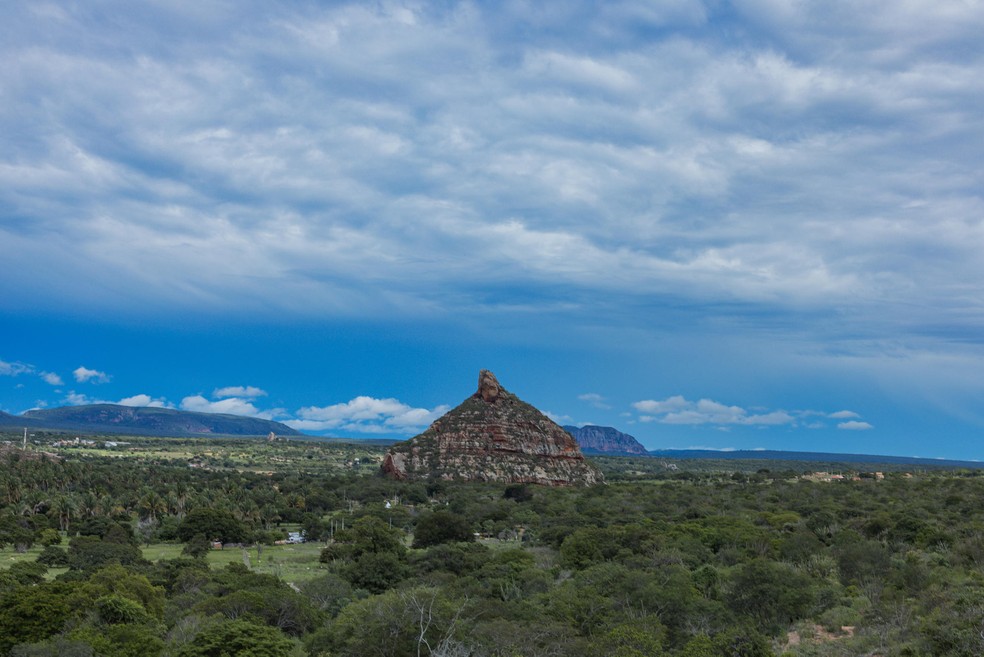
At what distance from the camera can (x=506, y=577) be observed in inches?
1710

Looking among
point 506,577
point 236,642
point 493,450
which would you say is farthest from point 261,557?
point 493,450

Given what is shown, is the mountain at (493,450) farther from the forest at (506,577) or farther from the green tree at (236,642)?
the green tree at (236,642)

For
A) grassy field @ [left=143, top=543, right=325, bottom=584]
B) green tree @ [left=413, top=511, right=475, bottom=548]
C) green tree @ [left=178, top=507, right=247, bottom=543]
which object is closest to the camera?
grassy field @ [left=143, top=543, right=325, bottom=584]

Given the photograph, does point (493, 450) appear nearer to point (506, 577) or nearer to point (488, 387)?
point (488, 387)

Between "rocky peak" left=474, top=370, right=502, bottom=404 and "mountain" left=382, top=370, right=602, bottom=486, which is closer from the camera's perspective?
"mountain" left=382, top=370, right=602, bottom=486

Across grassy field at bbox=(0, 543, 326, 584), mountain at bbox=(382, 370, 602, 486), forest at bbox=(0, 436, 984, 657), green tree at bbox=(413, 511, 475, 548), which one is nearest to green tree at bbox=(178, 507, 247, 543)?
forest at bbox=(0, 436, 984, 657)

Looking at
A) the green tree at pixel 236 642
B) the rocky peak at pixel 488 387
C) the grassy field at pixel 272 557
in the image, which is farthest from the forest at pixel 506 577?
the rocky peak at pixel 488 387

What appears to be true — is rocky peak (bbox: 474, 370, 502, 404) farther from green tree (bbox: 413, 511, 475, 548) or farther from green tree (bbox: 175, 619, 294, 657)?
green tree (bbox: 175, 619, 294, 657)

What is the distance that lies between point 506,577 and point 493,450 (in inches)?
3245

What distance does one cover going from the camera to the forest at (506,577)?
29.0m

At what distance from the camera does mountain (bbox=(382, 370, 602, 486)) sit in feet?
399

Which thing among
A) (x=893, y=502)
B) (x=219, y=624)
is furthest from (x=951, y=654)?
(x=893, y=502)

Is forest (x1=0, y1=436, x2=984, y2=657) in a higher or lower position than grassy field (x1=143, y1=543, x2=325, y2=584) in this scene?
higher

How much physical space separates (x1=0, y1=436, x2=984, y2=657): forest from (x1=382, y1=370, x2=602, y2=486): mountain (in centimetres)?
3179
